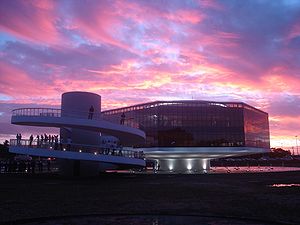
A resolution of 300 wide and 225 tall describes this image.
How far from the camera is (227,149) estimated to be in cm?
6631

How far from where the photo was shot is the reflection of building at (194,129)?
6719 centimetres

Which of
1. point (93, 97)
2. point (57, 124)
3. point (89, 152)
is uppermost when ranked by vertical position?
point (93, 97)

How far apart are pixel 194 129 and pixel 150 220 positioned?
57355 millimetres

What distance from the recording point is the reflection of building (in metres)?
67.2

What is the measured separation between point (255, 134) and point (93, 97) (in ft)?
144

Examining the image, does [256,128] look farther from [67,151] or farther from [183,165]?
[67,151]

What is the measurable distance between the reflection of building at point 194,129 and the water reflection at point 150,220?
54.1 meters

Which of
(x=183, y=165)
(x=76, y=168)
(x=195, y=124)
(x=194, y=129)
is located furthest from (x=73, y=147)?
(x=183, y=165)

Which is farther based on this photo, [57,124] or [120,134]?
[120,134]

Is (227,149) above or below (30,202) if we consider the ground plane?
above

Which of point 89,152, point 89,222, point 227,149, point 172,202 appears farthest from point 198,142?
point 89,222

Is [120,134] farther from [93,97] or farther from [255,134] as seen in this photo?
[255,134]

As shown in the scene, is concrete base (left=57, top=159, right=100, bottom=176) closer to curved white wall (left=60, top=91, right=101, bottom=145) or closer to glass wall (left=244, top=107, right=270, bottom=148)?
curved white wall (left=60, top=91, right=101, bottom=145)

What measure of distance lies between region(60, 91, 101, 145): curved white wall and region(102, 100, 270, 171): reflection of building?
27159mm
